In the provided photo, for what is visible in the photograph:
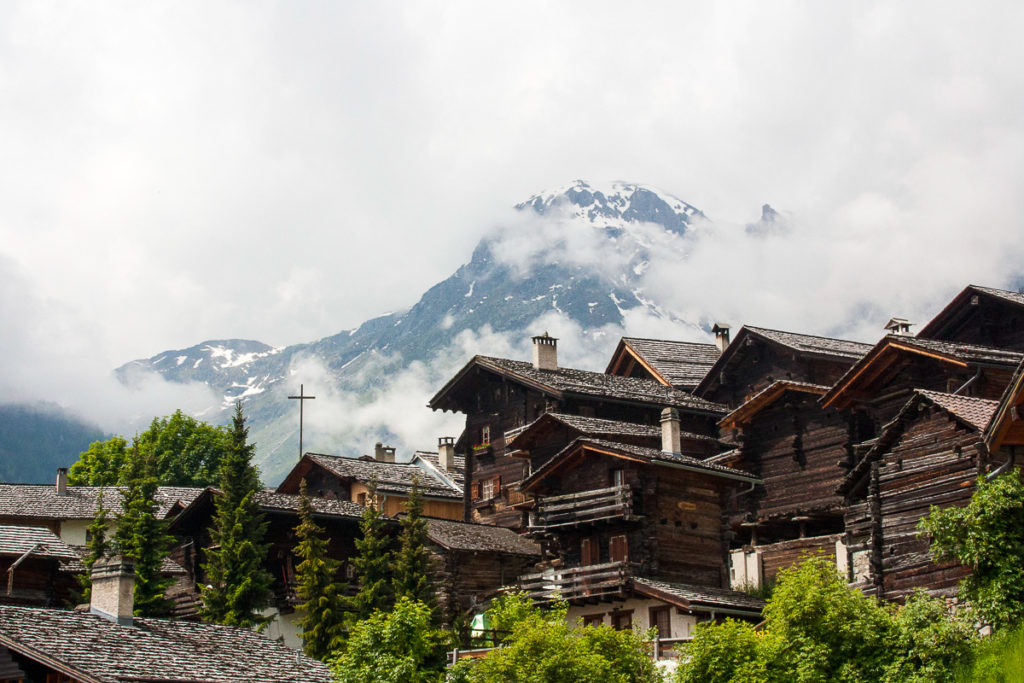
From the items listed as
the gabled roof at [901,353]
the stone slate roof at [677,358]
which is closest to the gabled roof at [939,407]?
the gabled roof at [901,353]

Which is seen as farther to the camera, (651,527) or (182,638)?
(651,527)

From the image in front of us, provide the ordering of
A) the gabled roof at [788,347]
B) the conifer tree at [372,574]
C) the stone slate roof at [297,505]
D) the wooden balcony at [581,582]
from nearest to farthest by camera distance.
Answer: the conifer tree at [372,574] → the wooden balcony at [581,582] → the stone slate roof at [297,505] → the gabled roof at [788,347]

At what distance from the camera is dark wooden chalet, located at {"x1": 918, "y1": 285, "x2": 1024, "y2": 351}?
50.8m

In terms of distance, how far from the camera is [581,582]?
4628 centimetres

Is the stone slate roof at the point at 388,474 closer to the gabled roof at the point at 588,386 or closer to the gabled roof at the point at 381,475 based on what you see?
the gabled roof at the point at 381,475

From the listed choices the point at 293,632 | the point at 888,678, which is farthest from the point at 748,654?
the point at 293,632

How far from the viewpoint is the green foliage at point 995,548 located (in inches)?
1136

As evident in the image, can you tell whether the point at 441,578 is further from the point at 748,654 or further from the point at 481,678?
the point at 748,654

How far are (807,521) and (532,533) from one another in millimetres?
11195

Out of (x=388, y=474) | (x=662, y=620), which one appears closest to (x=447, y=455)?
(x=388, y=474)

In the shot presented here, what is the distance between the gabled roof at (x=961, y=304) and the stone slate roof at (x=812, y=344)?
200 inches

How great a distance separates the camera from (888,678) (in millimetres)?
29047

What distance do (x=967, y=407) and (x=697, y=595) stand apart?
43.4 ft

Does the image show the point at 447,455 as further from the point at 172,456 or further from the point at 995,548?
the point at 995,548
